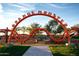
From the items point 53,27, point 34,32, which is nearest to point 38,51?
point 34,32

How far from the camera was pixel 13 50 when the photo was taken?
10.3 ft

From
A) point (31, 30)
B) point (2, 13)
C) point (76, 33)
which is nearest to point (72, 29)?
point (76, 33)

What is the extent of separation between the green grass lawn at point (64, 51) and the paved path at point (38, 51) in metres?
0.08

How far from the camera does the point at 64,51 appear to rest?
316 cm

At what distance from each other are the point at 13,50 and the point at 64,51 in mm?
773

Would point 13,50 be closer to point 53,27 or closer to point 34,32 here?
point 34,32

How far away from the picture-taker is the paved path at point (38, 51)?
3.13 m

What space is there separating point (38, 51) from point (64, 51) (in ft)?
1.29

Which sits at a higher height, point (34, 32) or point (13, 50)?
point (34, 32)

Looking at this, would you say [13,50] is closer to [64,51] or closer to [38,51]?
[38,51]

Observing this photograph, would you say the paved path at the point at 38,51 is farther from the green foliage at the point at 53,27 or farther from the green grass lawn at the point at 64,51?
the green foliage at the point at 53,27

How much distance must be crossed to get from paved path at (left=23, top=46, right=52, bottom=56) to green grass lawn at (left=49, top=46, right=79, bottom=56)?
0.08 meters

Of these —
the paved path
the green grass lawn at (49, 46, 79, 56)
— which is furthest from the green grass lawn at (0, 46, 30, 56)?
the green grass lawn at (49, 46, 79, 56)

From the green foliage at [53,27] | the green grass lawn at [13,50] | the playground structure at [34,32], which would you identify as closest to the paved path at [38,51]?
the green grass lawn at [13,50]
